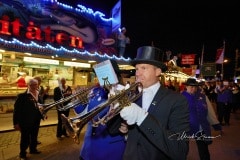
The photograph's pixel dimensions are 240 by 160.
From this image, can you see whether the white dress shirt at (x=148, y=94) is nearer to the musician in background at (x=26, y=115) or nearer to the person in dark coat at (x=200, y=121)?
the person in dark coat at (x=200, y=121)

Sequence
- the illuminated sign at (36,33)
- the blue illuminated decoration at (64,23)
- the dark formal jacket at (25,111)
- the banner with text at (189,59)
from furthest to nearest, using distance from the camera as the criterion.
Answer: the banner with text at (189,59) → the blue illuminated decoration at (64,23) → the illuminated sign at (36,33) → the dark formal jacket at (25,111)

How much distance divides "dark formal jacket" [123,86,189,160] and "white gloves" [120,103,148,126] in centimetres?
4

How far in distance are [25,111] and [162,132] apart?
5.09 metres

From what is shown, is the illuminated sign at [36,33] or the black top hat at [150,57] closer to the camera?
the black top hat at [150,57]

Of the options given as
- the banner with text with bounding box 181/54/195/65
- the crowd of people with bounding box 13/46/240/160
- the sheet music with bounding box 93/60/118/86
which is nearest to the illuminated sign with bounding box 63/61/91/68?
the crowd of people with bounding box 13/46/240/160

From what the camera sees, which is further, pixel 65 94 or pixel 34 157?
pixel 65 94

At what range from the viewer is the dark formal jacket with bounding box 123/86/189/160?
87.9 inches

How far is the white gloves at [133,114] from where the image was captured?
2.17 metres

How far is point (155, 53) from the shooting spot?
2756 millimetres

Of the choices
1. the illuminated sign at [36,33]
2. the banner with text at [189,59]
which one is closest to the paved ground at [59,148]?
the illuminated sign at [36,33]

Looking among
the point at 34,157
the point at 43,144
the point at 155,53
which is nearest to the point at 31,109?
the point at 34,157

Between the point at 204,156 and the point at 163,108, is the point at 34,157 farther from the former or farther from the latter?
the point at 163,108

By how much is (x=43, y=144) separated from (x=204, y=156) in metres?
4.92

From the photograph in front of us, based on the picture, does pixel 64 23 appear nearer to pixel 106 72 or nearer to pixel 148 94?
pixel 106 72
